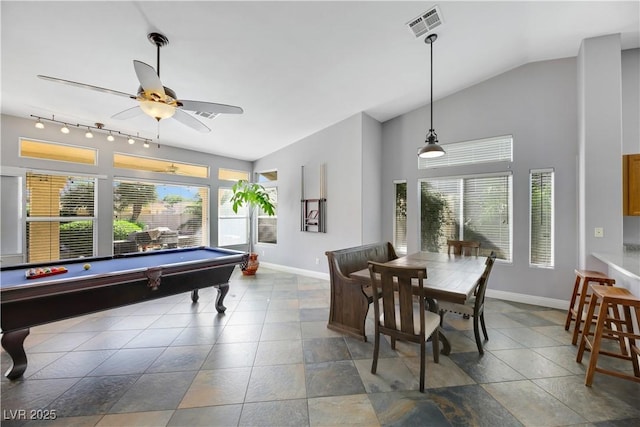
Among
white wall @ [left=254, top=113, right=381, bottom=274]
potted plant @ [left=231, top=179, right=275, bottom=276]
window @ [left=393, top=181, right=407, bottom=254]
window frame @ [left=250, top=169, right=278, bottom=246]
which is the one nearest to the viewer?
white wall @ [left=254, top=113, right=381, bottom=274]

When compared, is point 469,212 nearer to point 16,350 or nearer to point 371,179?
point 371,179

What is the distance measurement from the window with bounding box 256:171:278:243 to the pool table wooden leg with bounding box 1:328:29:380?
172 inches

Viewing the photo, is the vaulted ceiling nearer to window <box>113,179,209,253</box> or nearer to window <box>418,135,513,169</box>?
window <box>418,135,513,169</box>

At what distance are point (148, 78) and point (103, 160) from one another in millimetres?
3478

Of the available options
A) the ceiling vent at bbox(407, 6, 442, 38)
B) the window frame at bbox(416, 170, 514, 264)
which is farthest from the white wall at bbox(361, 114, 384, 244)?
the ceiling vent at bbox(407, 6, 442, 38)

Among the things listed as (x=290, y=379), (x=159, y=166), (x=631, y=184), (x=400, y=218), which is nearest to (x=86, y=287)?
(x=290, y=379)

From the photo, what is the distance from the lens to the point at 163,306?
3758 millimetres

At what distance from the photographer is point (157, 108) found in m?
2.28

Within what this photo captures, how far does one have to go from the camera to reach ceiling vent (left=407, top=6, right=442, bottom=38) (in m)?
2.58

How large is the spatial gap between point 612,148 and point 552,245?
1472 millimetres

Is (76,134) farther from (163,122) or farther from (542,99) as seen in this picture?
(542,99)

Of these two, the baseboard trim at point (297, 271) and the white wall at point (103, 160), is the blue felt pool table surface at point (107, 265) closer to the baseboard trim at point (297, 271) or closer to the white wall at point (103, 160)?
the white wall at point (103, 160)

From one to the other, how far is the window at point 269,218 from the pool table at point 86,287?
9.67 feet

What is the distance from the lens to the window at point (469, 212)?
13.5ft
